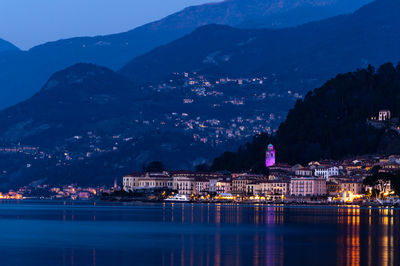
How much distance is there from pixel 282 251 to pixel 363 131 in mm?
127058

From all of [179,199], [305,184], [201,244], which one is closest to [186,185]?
[179,199]

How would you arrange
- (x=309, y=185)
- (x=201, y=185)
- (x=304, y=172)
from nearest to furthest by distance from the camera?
(x=309, y=185), (x=304, y=172), (x=201, y=185)

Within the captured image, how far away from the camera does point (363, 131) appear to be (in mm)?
176000

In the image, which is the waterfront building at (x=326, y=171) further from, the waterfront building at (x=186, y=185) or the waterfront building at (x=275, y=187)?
the waterfront building at (x=186, y=185)

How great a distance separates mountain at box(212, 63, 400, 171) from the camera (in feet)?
579

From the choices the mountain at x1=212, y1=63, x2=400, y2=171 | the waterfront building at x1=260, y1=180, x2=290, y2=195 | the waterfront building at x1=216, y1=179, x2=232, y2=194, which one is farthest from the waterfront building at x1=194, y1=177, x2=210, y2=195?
the waterfront building at x1=260, y1=180, x2=290, y2=195

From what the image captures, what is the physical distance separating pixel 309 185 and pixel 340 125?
21550 mm

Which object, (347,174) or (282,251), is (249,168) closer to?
(347,174)

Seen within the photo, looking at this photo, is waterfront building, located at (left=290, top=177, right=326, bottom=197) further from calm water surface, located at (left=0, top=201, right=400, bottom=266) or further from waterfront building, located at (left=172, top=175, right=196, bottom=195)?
calm water surface, located at (left=0, top=201, right=400, bottom=266)

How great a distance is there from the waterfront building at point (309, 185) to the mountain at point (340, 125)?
16.0 metres

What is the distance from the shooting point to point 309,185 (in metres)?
164

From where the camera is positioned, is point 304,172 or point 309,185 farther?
point 304,172

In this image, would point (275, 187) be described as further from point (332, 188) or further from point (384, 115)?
point (384, 115)

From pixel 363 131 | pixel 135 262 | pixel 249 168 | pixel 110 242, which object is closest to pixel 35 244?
pixel 110 242
